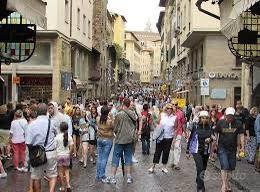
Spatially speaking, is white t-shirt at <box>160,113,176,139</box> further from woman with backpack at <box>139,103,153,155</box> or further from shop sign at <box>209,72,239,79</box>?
shop sign at <box>209,72,239,79</box>

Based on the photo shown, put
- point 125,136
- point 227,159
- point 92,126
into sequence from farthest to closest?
point 92,126, point 125,136, point 227,159

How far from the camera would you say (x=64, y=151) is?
11508 millimetres

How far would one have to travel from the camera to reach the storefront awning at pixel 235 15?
8598 mm

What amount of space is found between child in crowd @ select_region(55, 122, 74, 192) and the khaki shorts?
1.40m

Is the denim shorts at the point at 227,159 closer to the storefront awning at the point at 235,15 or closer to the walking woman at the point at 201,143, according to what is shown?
the walking woman at the point at 201,143

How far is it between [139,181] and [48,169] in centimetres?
397

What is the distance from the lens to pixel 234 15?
30.0 ft

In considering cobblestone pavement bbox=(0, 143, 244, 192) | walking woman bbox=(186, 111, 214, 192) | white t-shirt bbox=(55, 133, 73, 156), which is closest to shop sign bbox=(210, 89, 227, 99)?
cobblestone pavement bbox=(0, 143, 244, 192)

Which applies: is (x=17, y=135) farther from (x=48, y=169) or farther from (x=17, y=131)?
(x=48, y=169)

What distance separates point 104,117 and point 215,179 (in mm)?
3022

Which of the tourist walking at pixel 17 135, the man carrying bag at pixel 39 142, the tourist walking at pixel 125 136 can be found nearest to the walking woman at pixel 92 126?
the tourist walking at pixel 17 135

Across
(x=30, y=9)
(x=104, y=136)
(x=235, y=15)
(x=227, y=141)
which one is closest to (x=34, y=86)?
(x=104, y=136)

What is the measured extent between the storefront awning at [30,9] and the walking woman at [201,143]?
412cm

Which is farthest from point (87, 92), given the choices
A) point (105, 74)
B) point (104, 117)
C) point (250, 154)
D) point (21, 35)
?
point (21, 35)
